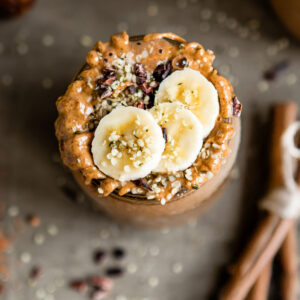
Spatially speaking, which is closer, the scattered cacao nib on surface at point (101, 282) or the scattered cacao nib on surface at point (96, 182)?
the scattered cacao nib on surface at point (96, 182)

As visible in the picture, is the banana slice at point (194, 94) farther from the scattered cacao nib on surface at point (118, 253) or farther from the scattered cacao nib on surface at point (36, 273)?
the scattered cacao nib on surface at point (36, 273)

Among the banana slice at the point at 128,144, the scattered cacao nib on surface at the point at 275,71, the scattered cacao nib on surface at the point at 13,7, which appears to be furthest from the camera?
the scattered cacao nib on surface at the point at 275,71

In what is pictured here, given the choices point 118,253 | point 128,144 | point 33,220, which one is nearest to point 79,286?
point 118,253

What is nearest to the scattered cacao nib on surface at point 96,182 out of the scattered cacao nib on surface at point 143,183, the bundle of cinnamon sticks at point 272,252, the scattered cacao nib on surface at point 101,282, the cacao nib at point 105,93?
the scattered cacao nib on surface at point 143,183

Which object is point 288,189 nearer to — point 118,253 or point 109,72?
point 118,253

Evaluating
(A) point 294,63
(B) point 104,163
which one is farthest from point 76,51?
(A) point 294,63

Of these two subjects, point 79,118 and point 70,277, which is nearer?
point 79,118

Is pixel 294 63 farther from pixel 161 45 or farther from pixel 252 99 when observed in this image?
pixel 161 45
